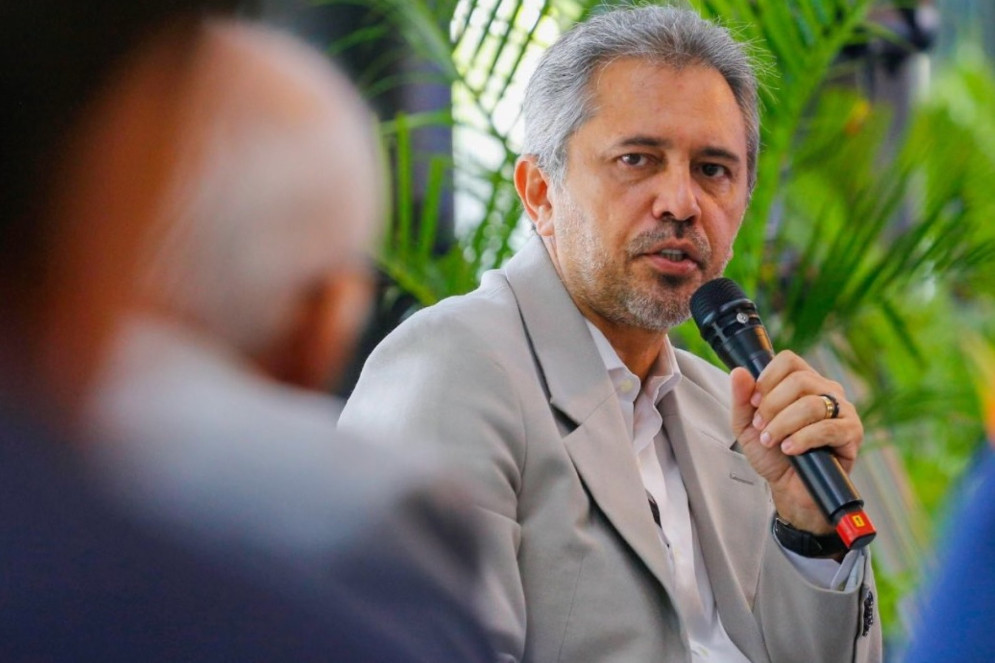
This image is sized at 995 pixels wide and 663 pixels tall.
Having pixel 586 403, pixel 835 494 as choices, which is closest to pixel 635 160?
pixel 586 403

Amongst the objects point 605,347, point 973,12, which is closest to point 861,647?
point 605,347

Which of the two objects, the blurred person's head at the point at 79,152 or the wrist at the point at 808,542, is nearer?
the blurred person's head at the point at 79,152

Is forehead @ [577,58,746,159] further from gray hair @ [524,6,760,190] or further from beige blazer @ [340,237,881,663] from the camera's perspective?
beige blazer @ [340,237,881,663]

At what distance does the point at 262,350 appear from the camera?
1.51 ft

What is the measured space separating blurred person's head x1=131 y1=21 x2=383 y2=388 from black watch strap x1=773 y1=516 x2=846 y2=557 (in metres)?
1.44

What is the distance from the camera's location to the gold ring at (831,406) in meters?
1.60

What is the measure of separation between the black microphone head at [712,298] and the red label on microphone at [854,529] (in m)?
0.32

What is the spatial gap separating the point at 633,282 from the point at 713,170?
232 mm

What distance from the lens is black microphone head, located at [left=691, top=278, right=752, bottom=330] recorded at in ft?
5.58

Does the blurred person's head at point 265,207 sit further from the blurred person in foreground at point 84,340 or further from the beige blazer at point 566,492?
the beige blazer at point 566,492

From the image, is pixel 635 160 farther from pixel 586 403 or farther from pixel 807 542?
pixel 807 542

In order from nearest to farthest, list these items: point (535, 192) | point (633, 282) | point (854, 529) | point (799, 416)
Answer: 1. point (854, 529)
2. point (799, 416)
3. point (633, 282)
4. point (535, 192)

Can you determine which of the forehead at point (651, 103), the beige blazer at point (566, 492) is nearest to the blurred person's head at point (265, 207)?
the beige blazer at point (566, 492)

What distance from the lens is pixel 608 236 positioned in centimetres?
188
